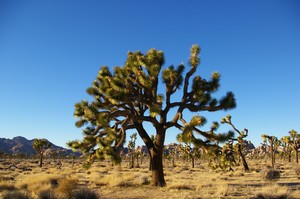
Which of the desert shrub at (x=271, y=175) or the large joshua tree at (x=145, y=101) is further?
the desert shrub at (x=271, y=175)

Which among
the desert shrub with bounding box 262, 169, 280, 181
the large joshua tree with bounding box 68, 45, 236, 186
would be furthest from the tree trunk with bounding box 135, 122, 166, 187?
the desert shrub with bounding box 262, 169, 280, 181

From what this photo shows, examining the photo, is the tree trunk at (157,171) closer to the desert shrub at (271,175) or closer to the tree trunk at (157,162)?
→ the tree trunk at (157,162)

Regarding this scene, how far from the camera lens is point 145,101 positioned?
11680mm

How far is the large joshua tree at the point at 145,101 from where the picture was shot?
1078cm

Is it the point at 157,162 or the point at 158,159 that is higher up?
the point at 158,159

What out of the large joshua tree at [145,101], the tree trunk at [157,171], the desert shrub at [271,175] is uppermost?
the large joshua tree at [145,101]

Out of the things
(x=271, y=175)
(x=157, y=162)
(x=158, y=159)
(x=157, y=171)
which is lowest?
(x=271, y=175)

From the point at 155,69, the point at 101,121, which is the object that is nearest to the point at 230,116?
the point at 155,69

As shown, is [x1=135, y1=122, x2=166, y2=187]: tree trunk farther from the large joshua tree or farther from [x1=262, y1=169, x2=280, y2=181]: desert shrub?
[x1=262, y1=169, x2=280, y2=181]: desert shrub

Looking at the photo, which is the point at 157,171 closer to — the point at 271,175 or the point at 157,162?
the point at 157,162

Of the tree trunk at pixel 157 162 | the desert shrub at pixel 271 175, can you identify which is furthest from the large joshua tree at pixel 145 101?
the desert shrub at pixel 271 175

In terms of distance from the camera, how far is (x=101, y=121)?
1016 cm

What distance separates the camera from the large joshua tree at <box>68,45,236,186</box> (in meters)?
10.8

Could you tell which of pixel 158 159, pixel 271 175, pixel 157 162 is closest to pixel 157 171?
pixel 157 162
